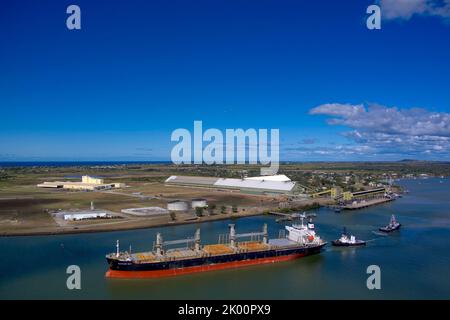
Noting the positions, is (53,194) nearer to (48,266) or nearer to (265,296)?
(48,266)

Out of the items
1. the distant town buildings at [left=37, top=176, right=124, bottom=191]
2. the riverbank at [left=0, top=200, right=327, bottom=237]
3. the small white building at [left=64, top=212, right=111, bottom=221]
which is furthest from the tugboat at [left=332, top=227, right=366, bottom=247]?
the distant town buildings at [left=37, top=176, right=124, bottom=191]

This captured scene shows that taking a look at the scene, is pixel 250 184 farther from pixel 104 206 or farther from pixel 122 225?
pixel 122 225

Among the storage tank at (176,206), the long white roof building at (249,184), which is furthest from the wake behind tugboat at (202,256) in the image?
the long white roof building at (249,184)

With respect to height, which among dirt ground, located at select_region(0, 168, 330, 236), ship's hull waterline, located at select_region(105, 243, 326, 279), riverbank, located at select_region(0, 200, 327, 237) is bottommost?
ship's hull waterline, located at select_region(105, 243, 326, 279)

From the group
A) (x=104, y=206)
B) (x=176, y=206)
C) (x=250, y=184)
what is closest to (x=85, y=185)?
(x=104, y=206)

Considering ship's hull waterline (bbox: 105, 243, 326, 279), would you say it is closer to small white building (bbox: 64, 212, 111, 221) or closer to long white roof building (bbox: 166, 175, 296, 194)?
small white building (bbox: 64, 212, 111, 221)

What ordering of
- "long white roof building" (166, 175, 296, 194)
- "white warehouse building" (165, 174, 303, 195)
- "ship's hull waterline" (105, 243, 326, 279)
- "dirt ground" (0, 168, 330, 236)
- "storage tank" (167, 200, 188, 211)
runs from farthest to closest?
1. "long white roof building" (166, 175, 296, 194)
2. "white warehouse building" (165, 174, 303, 195)
3. "storage tank" (167, 200, 188, 211)
4. "dirt ground" (0, 168, 330, 236)
5. "ship's hull waterline" (105, 243, 326, 279)

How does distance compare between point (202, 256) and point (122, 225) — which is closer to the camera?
point (202, 256)

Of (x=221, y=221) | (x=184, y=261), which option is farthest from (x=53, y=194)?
(x=184, y=261)

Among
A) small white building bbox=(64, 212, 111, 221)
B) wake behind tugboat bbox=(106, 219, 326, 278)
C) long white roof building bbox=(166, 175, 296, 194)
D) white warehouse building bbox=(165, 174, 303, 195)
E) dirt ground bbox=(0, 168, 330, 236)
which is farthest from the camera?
long white roof building bbox=(166, 175, 296, 194)
